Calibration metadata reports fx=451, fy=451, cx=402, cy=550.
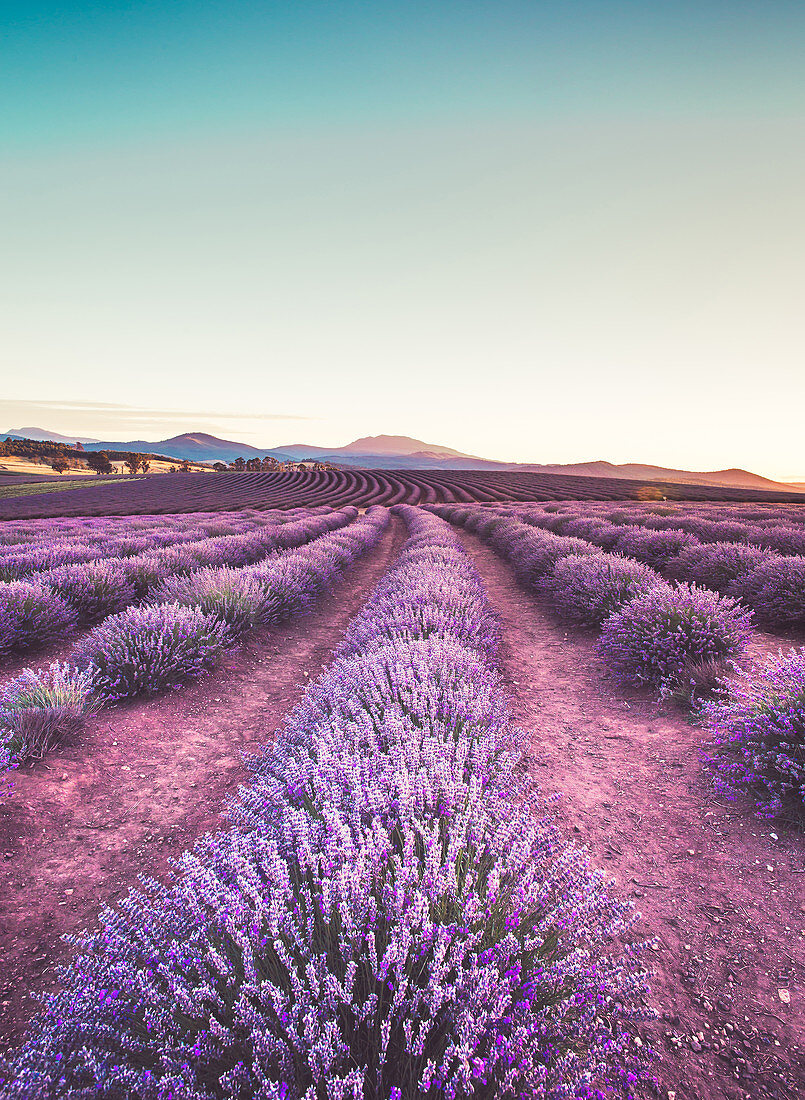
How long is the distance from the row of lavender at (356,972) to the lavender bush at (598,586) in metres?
4.44

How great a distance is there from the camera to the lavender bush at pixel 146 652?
3896 millimetres

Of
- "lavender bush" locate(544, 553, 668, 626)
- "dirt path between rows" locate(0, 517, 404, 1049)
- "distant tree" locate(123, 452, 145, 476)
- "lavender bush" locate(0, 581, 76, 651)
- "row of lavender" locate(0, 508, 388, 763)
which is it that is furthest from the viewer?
"distant tree" locate(123, 452, 145, 476)

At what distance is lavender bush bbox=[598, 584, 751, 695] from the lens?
13.7ft

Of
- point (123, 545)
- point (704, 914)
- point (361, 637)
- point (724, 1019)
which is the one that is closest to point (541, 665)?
point (361, 637)

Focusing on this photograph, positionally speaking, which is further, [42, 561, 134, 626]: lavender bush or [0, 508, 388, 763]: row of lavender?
[42, 561, 134, 626]: lavender bush

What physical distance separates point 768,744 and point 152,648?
4.60 metres

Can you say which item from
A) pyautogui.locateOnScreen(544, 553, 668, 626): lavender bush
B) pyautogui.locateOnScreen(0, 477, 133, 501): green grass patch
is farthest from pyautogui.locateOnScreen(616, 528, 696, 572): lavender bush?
pyautogui.locateOnScreen(0, 477, 133, 501): green grass patch

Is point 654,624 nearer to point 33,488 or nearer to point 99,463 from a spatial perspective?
point 33,488

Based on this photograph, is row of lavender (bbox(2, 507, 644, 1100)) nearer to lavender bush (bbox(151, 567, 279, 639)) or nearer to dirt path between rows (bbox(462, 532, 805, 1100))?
dirt path between rows (bbox(462, 532, 805, 1100))

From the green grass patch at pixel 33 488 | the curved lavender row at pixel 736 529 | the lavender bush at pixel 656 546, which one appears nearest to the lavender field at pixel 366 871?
the lavender bush at pixel 656 546

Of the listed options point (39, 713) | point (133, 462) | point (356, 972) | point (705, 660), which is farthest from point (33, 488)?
point (356, 972)

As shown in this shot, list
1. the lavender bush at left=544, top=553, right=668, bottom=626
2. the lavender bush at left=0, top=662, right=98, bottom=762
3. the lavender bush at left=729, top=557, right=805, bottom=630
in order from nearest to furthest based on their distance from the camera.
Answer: the lavender bush at left=0, top=662, right=98, bottom=762
the lavender bush at left=729, top=557, right=805, bottom=630
the lavender bush at left=544, top=553, right=668, bottom=626

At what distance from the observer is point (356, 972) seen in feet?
4.13

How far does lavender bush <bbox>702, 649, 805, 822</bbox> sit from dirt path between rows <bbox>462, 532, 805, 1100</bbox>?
138mm
